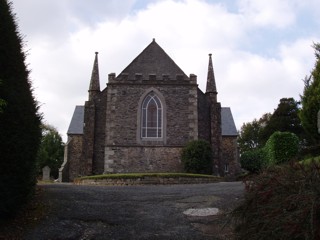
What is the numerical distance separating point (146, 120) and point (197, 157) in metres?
4.35

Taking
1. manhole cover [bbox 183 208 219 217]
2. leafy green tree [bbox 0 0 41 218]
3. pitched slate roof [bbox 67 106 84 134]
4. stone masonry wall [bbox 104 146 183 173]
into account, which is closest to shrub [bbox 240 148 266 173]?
stone masonry wall [bbox 104 146 183 173]

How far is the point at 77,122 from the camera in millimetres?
40281

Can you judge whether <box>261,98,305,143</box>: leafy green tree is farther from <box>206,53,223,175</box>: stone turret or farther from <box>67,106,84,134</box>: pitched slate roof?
<box>67,106,84,134</box>: pitched slate roof

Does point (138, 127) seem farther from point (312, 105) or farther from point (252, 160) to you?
point (252, 160)

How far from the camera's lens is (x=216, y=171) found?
26656mm

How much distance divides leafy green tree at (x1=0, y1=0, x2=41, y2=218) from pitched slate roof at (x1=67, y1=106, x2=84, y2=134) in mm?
28858

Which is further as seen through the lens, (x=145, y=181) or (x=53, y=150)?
(x=53, y=150)

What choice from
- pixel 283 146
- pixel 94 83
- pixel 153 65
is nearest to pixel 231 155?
pixel 283 146

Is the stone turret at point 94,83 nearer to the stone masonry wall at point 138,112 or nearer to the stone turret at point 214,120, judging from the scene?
the stone masonry wall at point 138,112

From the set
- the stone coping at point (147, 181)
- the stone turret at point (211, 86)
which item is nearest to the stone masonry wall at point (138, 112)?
the stone turret at point (211, 86)

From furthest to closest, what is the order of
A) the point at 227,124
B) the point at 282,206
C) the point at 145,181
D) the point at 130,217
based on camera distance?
the point at 227,124 → the point at 145,181 → the point at 130,217 → the point at 282,206

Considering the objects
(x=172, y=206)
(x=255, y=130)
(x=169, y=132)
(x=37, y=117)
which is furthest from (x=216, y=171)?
(x=255, y=130)

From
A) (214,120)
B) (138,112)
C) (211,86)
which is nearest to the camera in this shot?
(138,112)

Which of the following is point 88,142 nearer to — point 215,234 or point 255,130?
point 215,234
